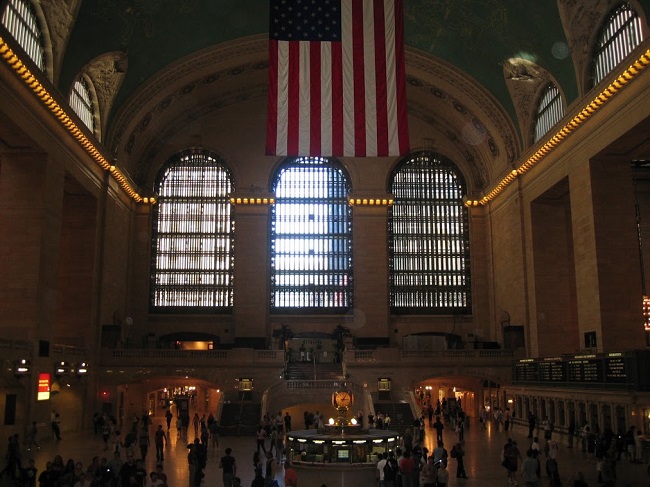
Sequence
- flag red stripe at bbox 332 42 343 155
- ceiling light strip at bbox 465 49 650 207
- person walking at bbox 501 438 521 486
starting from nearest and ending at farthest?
person walking at bbox 501 438 521 486 → flag red stripe at bbox 332 42 343 155 → ceiling light strip at bbox 465 49 650 207

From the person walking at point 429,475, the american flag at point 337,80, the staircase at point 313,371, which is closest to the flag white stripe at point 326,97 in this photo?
the american flag at point 337,80

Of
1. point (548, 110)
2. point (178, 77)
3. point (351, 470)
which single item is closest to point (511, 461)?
point (351, 470)

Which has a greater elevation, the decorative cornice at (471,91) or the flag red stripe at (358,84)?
the decorative cornice at (471,91)

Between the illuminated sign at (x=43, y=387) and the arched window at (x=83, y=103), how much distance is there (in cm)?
1139

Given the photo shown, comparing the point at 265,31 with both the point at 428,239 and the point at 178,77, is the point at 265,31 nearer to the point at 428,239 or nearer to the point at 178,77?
the point at 178,77

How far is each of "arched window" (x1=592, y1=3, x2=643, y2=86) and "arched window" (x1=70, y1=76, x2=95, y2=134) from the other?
21.2 m

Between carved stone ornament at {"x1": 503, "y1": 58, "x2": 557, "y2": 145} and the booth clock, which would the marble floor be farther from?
carved stone ornament at {"x1": 503, "y1": 58, "x2": 557, "y2": 145}

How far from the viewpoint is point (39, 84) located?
81.8ft

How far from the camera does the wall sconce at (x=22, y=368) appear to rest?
23.9 m

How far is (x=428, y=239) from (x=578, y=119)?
54.7 feet

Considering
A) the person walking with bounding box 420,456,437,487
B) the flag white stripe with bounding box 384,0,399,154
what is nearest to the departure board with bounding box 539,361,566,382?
the flag white stripe with bounding box 384,0,399,154

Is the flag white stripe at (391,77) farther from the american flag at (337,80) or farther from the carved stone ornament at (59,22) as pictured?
the carved stone ornament at (59,22)

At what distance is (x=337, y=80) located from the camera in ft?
66.3

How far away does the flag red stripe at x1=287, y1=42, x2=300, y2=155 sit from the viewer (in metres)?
19.7
